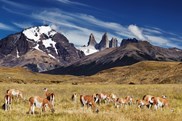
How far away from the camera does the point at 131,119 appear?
77.9ft

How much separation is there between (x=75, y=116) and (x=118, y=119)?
2.96 m

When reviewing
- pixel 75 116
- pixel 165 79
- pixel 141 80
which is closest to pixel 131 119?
pixel 75 116

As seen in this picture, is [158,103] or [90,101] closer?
[90,101]

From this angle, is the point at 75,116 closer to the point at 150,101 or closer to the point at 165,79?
the point at 150,101

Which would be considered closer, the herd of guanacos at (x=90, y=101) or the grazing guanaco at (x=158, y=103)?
the herd of guanacos at (x=90, y=101)

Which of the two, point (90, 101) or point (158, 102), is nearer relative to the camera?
point (90, 101)

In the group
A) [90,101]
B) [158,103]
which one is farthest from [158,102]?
[90,101]

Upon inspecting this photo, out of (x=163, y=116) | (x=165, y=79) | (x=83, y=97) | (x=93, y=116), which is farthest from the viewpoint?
(x=165, y=79)

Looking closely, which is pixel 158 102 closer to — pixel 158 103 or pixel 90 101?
pixel 158 103

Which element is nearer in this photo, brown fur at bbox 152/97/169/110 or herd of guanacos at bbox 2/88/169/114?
herd of guanacos at bbox 2/88/169/114

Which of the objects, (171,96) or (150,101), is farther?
(171,96)

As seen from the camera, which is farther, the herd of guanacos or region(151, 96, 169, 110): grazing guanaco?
region(151, 96, 169, 110): grazing guanaco

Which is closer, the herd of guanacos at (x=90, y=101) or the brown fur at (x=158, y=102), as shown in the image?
the herd of guanacos at (x=90, y=101)

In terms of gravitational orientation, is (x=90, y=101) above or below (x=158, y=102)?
above
